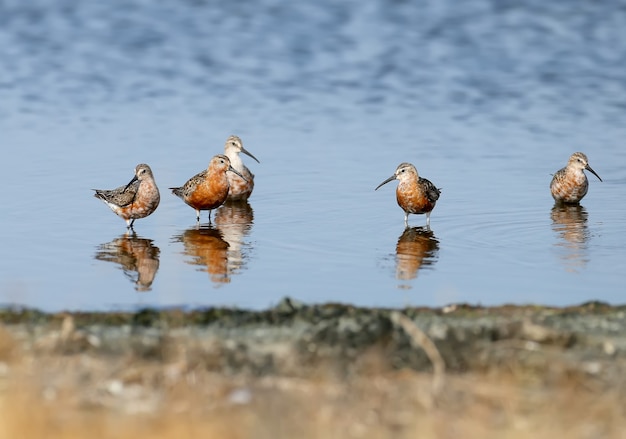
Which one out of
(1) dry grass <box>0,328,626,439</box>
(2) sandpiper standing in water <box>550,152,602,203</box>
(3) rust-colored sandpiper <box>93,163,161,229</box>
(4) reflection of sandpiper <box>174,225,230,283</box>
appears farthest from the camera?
(2) sandpiper standing in water <box>550,152,602,203</box>

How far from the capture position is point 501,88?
2659 centimetres

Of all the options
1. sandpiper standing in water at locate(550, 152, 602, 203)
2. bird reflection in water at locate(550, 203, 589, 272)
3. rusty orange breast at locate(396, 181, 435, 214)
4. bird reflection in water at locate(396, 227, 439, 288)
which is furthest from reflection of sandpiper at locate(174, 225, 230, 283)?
sandpiper standing in water at locate(550, 152, 602, 203)

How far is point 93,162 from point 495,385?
12595 millimetres

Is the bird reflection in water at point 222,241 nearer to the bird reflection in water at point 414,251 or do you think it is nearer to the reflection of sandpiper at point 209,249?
the reflection of sandpiper at point 209,249

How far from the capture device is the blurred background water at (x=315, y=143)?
13.6 metres

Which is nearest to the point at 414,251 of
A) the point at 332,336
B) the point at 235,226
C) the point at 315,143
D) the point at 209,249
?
the point at 209,249

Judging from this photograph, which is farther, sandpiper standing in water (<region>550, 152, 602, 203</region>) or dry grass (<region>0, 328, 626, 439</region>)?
sandpiper standing in water (<region>550, 152, 602, 203</region>)

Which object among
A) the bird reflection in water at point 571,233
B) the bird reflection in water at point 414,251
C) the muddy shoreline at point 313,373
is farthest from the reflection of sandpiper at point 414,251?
the muddy shoreline at point 313,373

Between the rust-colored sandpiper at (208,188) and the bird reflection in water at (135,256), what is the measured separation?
1.35 m

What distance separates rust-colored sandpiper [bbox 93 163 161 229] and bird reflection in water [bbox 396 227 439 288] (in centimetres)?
338

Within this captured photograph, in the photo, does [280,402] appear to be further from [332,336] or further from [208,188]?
[208,188]

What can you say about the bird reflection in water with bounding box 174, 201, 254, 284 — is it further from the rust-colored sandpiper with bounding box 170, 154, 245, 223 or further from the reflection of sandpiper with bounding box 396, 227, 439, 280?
the reflection of sandpiper with bounding box 396, 227, 439, 280

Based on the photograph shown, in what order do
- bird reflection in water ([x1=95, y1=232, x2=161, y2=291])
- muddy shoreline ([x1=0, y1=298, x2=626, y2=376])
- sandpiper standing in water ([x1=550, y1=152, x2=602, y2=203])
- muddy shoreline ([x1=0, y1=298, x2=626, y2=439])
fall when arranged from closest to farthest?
muddy shoreline ([x1=0, y1=298, x2=626, y2=439]) < muddy shoreline ([x1=0, y1=298, x2=626, y2=376]) < bird reflection in water ([x1=95, y1=232, x2=161, y2=291]) < sandpiper standing in water ([x1=550, y1=152, x2=602, y2=203])

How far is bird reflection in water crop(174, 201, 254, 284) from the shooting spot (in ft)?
45.9
